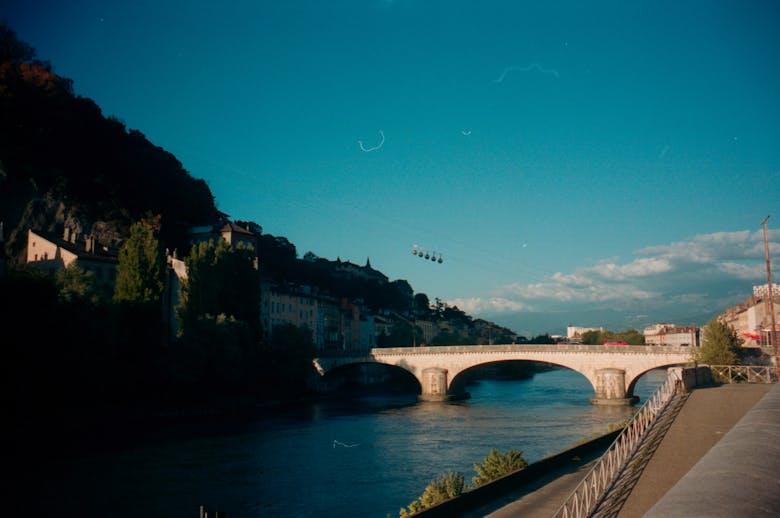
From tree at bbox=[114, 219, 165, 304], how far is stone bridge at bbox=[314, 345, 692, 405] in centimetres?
3199

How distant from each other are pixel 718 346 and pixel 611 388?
445 inches

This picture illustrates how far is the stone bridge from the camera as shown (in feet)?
209

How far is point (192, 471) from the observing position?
1192 inches

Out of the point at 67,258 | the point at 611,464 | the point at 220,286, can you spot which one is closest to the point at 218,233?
the point at 67,258

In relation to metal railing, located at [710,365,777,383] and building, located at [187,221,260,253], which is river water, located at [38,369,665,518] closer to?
metal railing, located at [710,365,777,383]

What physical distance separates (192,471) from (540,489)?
18000mm

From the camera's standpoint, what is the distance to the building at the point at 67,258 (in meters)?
61.4

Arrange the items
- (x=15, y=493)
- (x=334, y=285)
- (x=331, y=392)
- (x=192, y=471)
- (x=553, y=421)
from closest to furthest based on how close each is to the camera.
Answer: (x=15, y=493)
(x=192, y=471)
(x=553, y=421)
(x=331, y=392)
(x=334, y=285)

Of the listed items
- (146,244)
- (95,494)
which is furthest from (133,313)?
(95,494)

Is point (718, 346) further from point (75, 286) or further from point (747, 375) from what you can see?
point (75, 286)

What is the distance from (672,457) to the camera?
14.5m

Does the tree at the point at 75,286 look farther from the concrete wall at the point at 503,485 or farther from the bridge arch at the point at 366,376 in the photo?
the bridge arch at the point at 366,376

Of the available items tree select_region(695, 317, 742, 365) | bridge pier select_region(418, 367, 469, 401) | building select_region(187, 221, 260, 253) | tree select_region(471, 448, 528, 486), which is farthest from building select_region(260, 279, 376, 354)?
tree select_region(471, 448, 528, 486)

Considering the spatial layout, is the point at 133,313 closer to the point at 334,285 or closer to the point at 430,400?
the point at 430,400
